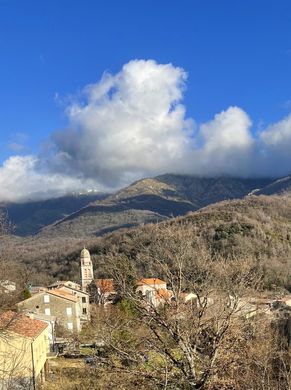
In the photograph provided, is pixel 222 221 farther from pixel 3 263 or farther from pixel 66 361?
pixel 3 263

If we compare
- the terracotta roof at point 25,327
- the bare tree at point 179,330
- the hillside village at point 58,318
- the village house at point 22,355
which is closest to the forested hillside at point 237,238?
the hillside village at point 58,318

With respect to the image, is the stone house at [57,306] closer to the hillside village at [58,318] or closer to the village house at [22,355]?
the hillside village at [58,318]

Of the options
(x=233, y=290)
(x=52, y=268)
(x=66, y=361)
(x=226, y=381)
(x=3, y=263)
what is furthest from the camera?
(x=52, y=268)

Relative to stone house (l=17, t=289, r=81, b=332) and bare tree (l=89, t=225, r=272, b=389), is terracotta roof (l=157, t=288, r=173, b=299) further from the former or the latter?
stone house (l=17, t=289, r=81, b=332)

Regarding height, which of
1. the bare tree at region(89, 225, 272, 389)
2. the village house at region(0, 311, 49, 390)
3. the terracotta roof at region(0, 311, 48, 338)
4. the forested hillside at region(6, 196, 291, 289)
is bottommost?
the village house at region(0, 311, 49, 390)

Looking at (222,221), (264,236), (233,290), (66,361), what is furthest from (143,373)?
(222,221)

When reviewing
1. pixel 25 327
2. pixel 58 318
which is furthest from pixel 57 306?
pixel 25 327

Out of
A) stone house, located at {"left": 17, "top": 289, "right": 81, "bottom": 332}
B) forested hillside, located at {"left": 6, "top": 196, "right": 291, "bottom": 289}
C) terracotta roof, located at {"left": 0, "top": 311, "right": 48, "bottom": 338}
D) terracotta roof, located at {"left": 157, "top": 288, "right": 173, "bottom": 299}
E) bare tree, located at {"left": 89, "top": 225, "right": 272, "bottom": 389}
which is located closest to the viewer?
bare tree, located at {"left": 89, "top": 225, "right": 272, "bottom": 389}

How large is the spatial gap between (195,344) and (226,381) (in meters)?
1.02

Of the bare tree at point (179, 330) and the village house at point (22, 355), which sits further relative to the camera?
the village house at point (22, 355)

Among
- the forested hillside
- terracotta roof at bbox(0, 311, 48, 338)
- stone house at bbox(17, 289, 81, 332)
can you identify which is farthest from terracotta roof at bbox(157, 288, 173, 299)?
the forested hillside

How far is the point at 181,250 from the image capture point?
10.5 metres

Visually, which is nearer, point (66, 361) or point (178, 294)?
point (178, 294)

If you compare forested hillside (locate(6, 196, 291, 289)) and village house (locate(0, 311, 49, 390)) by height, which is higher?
forested hillside (locate(6, 196, 291, 289))
